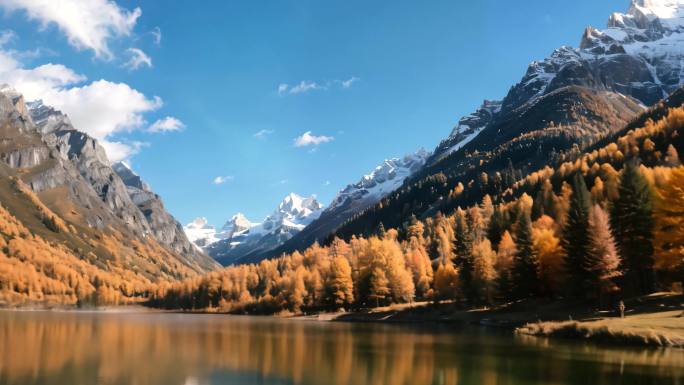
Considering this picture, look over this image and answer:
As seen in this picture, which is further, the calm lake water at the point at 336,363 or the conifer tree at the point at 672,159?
the conifer tree at the point at 672,159

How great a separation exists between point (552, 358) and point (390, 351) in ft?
54.8

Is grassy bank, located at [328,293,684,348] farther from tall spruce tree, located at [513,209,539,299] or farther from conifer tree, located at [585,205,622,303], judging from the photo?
conifer tree, located at [585,205,622,303]

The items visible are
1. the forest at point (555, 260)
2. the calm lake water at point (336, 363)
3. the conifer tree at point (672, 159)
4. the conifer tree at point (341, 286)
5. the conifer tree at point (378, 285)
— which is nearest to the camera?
the calm lake water at point (336, 363)

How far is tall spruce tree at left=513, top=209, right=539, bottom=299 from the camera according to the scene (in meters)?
96.2

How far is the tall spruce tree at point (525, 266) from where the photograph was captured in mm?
96188

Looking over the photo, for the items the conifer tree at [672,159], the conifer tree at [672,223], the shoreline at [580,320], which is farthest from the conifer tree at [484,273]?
the conifer tree at [672,159]

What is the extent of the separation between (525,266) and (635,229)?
22951 millimetres

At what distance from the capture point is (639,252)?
75.2 m

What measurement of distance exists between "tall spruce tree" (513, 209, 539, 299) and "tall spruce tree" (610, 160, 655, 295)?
16.7 m

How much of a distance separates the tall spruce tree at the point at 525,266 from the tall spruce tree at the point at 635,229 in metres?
16.7

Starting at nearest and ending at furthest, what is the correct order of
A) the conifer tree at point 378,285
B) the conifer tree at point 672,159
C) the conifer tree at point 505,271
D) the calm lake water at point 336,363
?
the calm lake water at point 336,363
the conifer tree at point 505,271
the conifer tree at point 378,285
the conifer tree at point 672,159

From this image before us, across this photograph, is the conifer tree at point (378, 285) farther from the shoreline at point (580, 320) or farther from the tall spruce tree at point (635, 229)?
the tall spruce tree at point (635, 229)

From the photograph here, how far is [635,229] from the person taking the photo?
76.9 m

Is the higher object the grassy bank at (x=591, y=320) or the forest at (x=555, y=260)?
the forest at (x=555, y=260)
